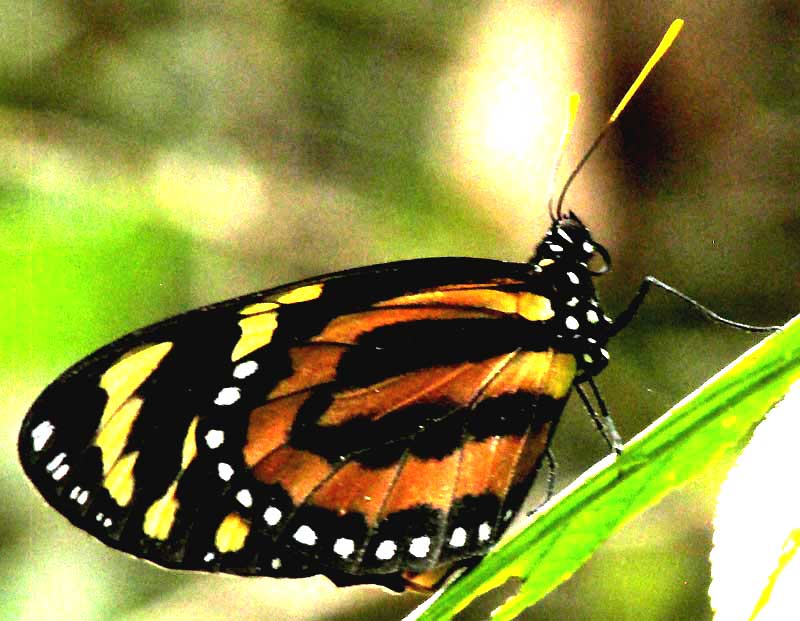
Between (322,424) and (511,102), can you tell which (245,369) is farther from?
(511,102)

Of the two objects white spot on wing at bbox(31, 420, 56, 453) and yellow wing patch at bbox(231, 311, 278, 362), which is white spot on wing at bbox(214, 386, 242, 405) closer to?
yellow wing patch at bbox(231, 311, 278, 362)

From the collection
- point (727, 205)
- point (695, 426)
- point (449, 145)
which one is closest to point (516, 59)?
point (449, 145)

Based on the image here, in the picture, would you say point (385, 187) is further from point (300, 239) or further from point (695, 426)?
point (695, 426)

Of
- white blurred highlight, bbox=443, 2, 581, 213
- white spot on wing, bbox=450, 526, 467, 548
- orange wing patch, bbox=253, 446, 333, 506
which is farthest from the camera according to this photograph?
white blurred highlight, bbox=443, 2, 581, 213

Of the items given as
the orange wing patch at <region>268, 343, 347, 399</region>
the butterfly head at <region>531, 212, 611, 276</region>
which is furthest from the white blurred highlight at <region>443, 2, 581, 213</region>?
the orange wing patch at <region>268, 343, 347, 399</region>

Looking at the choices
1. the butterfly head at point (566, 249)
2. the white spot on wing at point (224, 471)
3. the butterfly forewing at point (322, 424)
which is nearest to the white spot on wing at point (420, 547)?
the butterfly forewing at point (322, 424)

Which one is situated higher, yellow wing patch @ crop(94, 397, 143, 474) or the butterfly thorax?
the butterfly thorax

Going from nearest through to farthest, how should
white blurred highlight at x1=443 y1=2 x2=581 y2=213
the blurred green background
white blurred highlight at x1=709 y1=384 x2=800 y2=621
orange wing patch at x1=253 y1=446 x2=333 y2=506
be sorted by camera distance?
white blurred highlight at x1=709 y1=384 x2=800 y2=621 → orange wing patch at x1=253 y1=446 x2=333 y2=506 → the blurred green background → white blurred highlight at x1=443 y1=2 x2=581 y2=213
